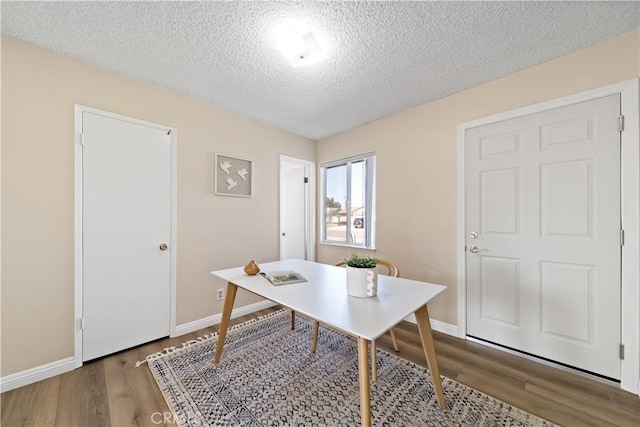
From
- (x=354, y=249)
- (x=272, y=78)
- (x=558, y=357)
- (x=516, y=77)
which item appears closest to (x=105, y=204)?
(x=272, y=78)

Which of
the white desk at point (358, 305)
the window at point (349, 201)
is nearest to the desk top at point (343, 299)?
the white desk at point (358, 305)

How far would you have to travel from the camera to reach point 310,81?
7.08 ft

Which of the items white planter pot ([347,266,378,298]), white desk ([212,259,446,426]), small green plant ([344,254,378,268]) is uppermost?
small green plant ([344,254,378,268])

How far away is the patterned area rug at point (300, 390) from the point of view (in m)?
1.40

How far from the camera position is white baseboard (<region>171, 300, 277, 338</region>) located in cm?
241

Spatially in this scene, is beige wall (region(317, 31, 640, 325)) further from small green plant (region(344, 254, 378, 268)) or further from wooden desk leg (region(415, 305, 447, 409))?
small green plant (region(344, 254, 378, 268))

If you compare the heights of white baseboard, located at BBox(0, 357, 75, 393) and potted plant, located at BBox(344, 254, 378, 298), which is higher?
potted plant, located at BBox(344, 254, 378, 298)

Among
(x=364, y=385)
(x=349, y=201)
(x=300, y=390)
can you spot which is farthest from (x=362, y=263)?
(x=349, y=201)

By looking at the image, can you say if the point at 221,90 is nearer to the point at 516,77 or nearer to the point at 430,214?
the point at 430,214

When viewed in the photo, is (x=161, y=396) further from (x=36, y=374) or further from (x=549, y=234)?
(x=549, y=234)

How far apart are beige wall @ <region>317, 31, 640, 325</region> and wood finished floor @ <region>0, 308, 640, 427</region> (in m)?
0.62

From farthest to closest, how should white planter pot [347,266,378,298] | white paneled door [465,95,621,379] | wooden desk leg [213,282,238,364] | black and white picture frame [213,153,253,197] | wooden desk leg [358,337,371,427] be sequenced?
black and white picture frame [213,153,253,197]
wooden desk leg [213,282,238,364]
white paneled door [465,95,621,379]
white planter pot [347,266,378,298]
wooden desk leg [358,337,371,427]

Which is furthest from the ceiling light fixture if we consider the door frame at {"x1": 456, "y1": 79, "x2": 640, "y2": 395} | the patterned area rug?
the patterned area rug

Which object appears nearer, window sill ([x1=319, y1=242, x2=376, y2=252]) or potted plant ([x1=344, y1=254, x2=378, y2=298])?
potted plant ([x1=344, y1=254, x2=378, y2=298])
